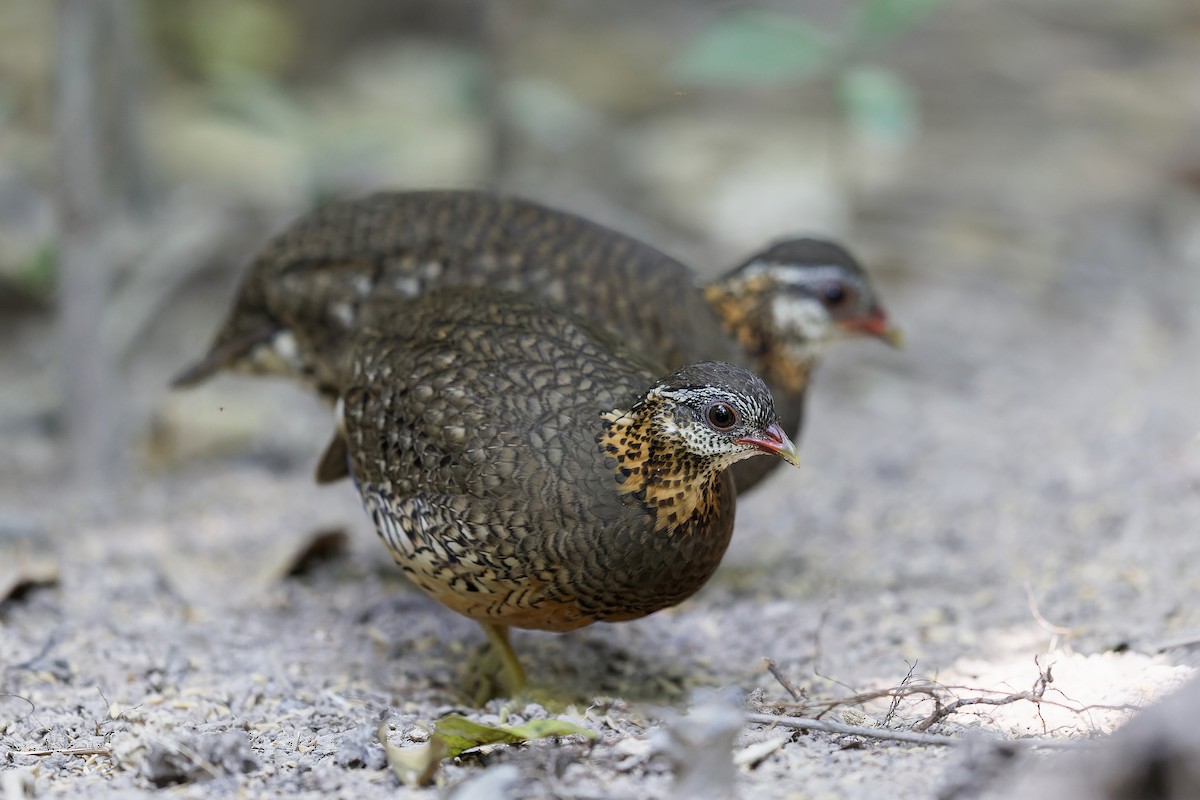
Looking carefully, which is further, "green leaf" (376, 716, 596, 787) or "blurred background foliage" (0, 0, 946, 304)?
"blurred background foliage" (0, 0, 946, 304)

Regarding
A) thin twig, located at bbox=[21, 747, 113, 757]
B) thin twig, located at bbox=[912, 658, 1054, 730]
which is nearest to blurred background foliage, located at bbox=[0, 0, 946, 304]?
thin twig, located at bbox=[21, 747, 113, 757]

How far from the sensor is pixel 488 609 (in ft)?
12.7

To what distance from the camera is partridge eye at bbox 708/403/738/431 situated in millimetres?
3570

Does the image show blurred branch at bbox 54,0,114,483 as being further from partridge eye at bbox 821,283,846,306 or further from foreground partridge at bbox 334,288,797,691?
partridge eye at bbox 821,283,846,306

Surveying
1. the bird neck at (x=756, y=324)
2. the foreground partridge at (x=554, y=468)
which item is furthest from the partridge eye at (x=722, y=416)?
the bird neck at (x=756, y=324)

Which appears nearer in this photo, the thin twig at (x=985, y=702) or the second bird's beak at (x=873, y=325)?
the thin twig at (x=985, y=702)

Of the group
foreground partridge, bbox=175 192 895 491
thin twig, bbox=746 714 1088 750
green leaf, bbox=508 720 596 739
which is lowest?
green leaf, bbox=508 720 596 739

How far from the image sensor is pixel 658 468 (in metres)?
3.65

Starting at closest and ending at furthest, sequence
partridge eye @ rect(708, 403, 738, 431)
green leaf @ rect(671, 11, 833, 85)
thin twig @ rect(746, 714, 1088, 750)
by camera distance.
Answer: thin twig @ rect(746, 714, 1088, 750), partridge eye @ rect(708, 403, 738, 431), green leaf @ rect(671, 11, 833, 85)

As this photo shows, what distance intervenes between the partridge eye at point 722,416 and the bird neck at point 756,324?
1.59 metres

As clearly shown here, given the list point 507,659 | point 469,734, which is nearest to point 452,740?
point 469,734

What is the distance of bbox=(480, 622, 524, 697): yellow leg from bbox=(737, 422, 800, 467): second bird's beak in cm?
113

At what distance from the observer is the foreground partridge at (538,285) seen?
483cm

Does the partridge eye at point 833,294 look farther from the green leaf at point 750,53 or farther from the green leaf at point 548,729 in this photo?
the green leaf at point 548,729
